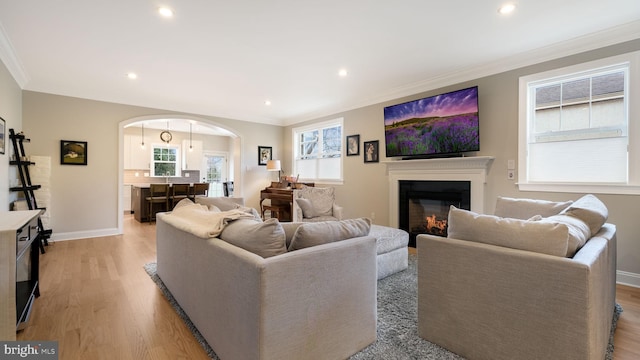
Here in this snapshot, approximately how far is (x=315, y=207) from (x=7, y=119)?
4.04 m

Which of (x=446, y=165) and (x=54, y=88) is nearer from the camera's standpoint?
(x=446, y=165)

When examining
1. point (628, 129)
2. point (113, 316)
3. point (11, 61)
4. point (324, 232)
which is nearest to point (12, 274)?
point (113, 316)

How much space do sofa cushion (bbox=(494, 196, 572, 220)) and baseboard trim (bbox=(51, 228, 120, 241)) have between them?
228 inches

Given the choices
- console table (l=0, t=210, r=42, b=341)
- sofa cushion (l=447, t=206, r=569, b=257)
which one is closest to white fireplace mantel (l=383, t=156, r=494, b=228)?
sofa cushion (l=447, t=206, r=569, b=257)

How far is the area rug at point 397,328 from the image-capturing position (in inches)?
64.1

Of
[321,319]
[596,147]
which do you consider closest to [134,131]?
[321,319]

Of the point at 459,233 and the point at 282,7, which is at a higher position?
the point at 282,7

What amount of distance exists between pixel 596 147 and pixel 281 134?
571cm

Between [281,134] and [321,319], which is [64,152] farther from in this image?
[321,319]

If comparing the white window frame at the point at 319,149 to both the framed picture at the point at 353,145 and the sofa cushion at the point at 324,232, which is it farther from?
the sofa cushion at the point at 324,232

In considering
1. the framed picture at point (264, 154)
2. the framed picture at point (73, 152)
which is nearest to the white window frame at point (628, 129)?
the framed picture at point (264, 154)

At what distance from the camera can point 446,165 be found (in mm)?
3885

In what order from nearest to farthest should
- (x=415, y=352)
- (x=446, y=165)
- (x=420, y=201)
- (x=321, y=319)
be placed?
(x=321, y=319) < (x=415, y=352) < (x=446, y=165) < (x=420, y=201)

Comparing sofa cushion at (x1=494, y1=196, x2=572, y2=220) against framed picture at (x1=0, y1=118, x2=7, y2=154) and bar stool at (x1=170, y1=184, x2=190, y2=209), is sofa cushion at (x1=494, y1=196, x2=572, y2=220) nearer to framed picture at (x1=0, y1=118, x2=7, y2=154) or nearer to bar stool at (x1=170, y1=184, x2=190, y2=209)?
framed picture at (x1=0, y1=118, x2=7, y2=154)
